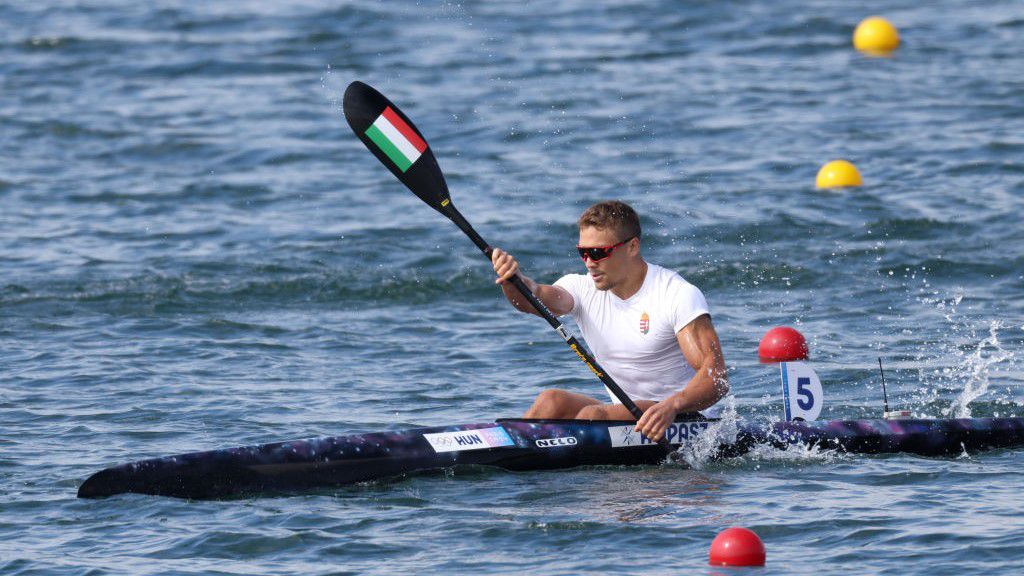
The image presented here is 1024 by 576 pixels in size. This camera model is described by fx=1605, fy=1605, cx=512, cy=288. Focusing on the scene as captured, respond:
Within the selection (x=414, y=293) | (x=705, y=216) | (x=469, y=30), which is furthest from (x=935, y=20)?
(x=414, y=293)

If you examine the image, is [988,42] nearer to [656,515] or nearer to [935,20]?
[935,20]

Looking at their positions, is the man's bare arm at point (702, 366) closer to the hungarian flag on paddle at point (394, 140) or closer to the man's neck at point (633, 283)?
the man's neck at point (633, 283)

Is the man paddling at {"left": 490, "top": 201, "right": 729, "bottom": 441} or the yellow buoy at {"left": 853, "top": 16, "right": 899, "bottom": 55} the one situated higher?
the yellow buoy at {"left": 853, "top": 16, "right": 899, "bottom": 55}

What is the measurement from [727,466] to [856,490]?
0.67 m

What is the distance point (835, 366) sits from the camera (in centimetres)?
955

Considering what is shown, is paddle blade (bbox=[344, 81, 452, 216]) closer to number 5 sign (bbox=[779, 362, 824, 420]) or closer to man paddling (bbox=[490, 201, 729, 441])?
man paddling (bbox=[490, 201, 729, 441])

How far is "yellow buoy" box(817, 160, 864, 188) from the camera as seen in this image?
47.4ft

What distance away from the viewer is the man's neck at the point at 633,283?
23.8 ft

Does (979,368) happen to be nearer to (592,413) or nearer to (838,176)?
(592,413)

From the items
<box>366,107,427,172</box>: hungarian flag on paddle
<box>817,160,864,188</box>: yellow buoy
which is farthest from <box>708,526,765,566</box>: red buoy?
<box>817,160,864,188</box>: yellow buoy

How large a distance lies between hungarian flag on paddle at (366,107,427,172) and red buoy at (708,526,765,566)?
274 cm

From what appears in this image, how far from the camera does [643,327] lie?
7.24m

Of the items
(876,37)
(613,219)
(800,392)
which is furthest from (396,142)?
(876,37)

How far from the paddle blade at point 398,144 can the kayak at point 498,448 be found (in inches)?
46.7
